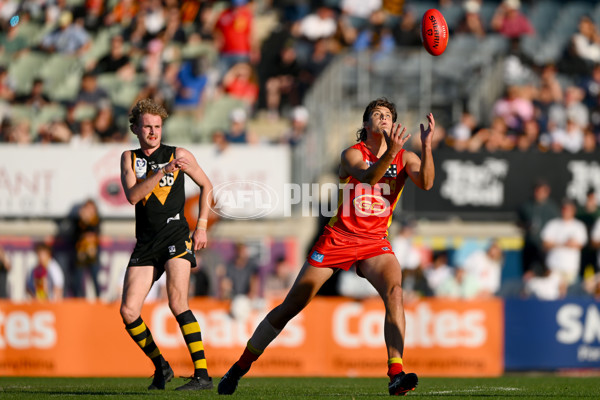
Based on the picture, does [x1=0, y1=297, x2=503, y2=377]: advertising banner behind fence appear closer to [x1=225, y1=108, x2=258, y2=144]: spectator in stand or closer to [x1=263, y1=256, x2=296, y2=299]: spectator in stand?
[x1=263, y1=256, x2=296, y2=299]: spectator in stand

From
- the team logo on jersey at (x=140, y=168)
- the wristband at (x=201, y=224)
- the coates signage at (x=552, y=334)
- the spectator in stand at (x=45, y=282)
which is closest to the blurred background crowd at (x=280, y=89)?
the spectator in stand at (x=45, y=282)

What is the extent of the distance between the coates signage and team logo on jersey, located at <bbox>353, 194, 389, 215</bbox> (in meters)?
7.77

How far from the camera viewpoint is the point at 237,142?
1866 centimetres

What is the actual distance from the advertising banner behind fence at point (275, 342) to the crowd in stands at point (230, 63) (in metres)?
3.75

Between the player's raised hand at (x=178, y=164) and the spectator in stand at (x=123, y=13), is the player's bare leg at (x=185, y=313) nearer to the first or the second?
the player's raised hand at (x=178, y=164)

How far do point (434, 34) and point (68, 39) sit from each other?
11082 millimetres

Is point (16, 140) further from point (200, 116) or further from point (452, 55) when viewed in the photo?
point (452, 55)

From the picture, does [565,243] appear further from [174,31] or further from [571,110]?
[174,31]

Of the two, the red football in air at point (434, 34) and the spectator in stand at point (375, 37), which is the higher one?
the spectator in stand at point (375, 37)

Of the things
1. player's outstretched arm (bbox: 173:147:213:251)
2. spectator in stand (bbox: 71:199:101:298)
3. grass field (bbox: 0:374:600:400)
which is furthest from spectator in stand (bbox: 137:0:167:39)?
player's outstretched arm (bbox: 173:147:213:251)

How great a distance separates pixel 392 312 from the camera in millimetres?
8672

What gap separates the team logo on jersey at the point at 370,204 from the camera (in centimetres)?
895

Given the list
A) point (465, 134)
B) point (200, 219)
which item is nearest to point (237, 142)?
point (465, 134)

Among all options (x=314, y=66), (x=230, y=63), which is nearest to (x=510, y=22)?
(x=314, y=66)
